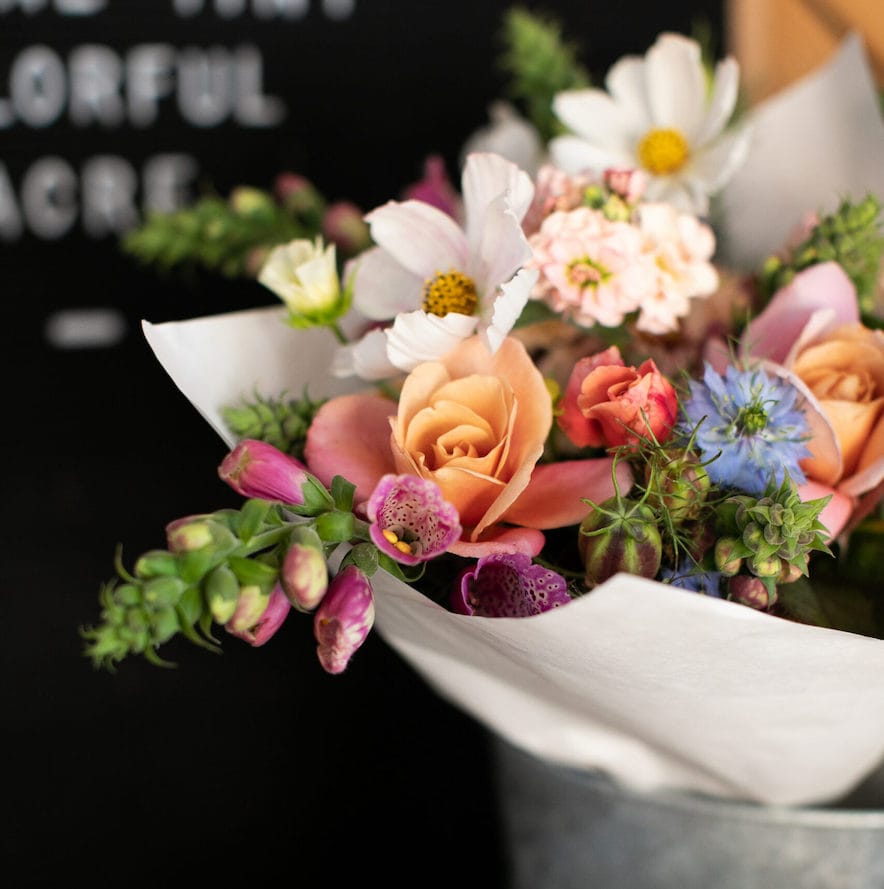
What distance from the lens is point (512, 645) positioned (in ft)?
1.15

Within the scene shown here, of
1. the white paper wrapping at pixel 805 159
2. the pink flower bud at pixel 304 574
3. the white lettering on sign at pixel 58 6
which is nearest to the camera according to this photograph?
the pink flower bud at pixel 304 574

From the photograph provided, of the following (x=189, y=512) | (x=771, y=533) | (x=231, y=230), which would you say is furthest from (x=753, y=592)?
(x=189, y=512)

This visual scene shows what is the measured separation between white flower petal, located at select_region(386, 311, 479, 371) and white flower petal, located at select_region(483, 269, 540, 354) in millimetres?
18

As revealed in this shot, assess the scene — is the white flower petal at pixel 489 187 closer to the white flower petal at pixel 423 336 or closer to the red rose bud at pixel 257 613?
the white flower petal at pixel 423 336

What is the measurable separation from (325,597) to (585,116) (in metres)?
0.31

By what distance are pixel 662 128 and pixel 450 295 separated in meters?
0.18

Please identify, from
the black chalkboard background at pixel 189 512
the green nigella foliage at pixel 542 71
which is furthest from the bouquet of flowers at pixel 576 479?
the black chalkboard background at pixel 189 512

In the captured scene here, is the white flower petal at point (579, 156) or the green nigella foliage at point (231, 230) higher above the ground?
the white flower petal at point (579, 156)

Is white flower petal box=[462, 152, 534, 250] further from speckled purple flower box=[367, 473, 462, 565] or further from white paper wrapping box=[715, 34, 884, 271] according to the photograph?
white paper wrapping box=[715, 34, 884, 271]

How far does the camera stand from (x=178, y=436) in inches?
29.9

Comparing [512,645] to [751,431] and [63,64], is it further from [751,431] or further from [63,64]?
[63,64]

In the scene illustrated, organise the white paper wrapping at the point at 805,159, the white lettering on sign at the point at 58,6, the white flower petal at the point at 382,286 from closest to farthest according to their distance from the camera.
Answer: the white flower petal at the point at 382,286 → the white paper wrapping at the point at 805,159 → the white lettering on sign at the point at 58,6

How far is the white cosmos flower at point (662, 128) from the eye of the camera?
473 mm

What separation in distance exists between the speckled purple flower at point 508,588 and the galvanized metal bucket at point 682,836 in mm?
106
